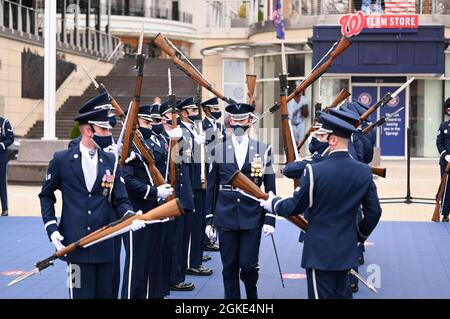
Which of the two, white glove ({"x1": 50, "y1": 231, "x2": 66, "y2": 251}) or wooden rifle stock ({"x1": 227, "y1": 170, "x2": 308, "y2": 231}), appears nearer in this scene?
white glove ({"x1": 50, "y1": 231, "x2": 66, "y2": 251})

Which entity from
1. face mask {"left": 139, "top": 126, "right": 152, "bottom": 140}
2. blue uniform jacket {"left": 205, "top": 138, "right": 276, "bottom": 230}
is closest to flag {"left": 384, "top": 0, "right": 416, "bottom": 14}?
face mask {"left": 139, "top": 126, "right": 152, "bottom": 140}

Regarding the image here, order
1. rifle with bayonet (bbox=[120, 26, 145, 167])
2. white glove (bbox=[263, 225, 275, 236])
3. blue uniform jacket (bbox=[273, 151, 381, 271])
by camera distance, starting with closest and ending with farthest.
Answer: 1. blue uniform jacket (bbox=[273, 151, 381, 271])
2. rifle with bayonet (bbox=[120, 26, 145, 167])
3. white glove (bbox=[263, 225, 275, 236])

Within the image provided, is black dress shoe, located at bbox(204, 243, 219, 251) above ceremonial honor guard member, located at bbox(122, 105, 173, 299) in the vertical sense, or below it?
below

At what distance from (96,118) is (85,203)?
686mm

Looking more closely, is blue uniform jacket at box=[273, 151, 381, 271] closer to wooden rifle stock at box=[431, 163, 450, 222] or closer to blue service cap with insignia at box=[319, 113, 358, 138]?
blue service cap with insignia at box=[319, 113, 358, 138]

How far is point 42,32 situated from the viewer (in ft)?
105

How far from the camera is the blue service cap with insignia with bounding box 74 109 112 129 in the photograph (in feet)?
22.0

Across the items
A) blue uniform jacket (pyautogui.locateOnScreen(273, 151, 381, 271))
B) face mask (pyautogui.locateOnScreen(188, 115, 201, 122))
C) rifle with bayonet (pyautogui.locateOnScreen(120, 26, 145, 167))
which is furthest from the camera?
face mask (pyautogui.locateOnScreen(188, 115, 201, 122))

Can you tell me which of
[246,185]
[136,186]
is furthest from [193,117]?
[246,185]

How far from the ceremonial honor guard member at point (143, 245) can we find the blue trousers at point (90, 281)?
1380 millimetres

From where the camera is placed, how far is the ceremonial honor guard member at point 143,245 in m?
8.18

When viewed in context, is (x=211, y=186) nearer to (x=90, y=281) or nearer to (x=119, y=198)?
(x=119, y=198)

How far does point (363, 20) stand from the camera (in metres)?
26.9
